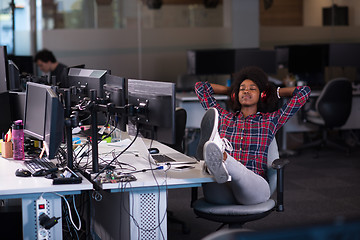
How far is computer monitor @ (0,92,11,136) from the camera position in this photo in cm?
378

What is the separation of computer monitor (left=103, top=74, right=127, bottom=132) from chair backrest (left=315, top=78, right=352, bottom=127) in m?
3.94

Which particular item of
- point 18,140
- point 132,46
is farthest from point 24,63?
point 18,140

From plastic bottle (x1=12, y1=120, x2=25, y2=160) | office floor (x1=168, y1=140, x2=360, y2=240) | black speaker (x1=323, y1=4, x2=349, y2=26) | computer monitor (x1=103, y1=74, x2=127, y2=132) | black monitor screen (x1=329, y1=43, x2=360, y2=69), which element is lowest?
office floor (x1=168, y1=140, x2=360, y2=240)

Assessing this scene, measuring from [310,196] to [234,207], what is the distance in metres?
2.21

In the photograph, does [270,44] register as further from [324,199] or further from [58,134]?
[58,134]

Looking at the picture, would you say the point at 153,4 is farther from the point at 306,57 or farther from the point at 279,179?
the point at 279,179

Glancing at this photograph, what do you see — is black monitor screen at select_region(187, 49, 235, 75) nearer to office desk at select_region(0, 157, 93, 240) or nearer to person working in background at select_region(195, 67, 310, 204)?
person working in background at select_region(195, 67, 310, 204)

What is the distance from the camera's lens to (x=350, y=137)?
7859mm

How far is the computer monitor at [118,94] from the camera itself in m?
3.36

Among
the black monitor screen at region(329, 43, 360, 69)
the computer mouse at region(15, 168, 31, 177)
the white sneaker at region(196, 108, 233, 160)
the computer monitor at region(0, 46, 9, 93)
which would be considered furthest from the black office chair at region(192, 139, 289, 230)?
the black monitor screen at region(329, 43, 360, 69)

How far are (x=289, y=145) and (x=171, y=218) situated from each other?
400cm

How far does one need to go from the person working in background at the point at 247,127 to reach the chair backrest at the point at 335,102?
321 centimetres

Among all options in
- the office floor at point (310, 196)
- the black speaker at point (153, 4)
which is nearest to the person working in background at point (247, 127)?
the office floor at point (310, 196)

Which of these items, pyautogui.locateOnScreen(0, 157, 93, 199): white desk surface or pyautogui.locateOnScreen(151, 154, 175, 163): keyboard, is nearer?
pyautogui.locateOnScreen(0, 157, 93, 199): white desk surface
